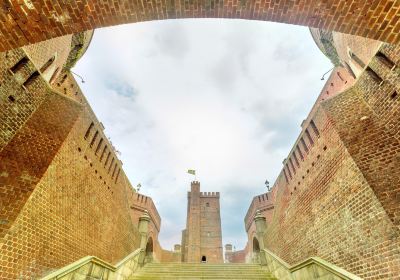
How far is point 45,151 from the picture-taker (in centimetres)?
726

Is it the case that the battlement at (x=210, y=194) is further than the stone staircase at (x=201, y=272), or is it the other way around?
the battlement at (x=210, y=194)

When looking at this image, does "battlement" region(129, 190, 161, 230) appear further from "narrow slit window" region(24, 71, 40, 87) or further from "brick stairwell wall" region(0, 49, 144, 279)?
"narrow slit window" region(24, 71, 40, 87)

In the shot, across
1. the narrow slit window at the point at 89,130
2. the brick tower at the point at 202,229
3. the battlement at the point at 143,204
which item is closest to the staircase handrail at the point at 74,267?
the narrow slit window at the point at 89,130

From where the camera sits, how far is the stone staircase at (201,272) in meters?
8.45

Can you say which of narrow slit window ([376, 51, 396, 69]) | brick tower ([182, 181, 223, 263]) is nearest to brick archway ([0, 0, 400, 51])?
narrow slit window ([376, 51, 396, 69])

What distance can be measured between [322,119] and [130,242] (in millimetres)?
12130

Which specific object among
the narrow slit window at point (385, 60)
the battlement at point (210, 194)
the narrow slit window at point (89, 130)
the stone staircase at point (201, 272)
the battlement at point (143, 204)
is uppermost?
the battlement at point (210, 194)

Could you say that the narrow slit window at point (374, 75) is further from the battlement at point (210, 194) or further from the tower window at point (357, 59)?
the battlement at point (210, 194)

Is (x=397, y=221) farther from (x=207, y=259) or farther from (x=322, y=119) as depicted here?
(x=207, y=259)

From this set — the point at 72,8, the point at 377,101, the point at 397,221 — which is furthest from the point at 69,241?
the point at 377,101

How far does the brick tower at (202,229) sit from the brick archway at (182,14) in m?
34.4

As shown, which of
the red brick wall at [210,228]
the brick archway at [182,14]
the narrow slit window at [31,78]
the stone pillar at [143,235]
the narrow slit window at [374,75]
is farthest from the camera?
the red brick wall at [210,228]

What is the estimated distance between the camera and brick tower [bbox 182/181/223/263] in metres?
33.4

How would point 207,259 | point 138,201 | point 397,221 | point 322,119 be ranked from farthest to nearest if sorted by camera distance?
1. point 207,259
2. point 138,201
3. point 322,119
4. point 397,221
